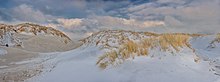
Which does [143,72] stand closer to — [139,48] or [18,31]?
[139,48]

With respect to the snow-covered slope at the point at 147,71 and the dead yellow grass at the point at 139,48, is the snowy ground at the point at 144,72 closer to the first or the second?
the snow-covered slope at the point at 147,71

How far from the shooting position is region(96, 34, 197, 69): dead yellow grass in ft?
31.3

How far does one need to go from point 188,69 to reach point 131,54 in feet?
6.59

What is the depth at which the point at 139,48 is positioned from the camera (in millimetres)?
10367

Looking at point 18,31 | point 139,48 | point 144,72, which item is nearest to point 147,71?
point 144,72

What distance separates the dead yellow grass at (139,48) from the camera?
9547 millimetres

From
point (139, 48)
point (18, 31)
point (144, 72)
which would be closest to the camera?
point (144, 72)

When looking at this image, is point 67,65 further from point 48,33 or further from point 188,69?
point 48,33

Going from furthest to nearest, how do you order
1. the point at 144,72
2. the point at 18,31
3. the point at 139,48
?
the point at 18,31 < the point at 139,48 < the point at 144,72

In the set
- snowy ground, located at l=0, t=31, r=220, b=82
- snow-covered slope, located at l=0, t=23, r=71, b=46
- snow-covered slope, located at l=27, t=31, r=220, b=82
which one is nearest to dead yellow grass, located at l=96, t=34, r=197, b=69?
snow-covered slope, located at l=27, t=31, r=220, b=82

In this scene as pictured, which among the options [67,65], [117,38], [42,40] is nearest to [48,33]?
[42,40]

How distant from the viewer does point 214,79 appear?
7754 mm

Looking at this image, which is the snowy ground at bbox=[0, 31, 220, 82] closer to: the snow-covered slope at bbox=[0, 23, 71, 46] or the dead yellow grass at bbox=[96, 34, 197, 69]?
the dead yellow grass at bbox=[96, 34, 197, 69]

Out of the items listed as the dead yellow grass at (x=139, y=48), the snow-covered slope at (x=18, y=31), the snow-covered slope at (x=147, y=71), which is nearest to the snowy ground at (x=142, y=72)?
the snow-covered slope at (x=147, y=71)
